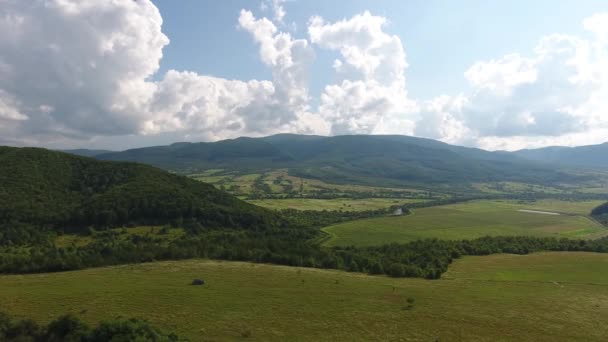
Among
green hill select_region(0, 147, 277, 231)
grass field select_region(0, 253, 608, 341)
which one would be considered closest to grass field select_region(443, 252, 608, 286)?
grass field select_region(0, 253, 608, 341)

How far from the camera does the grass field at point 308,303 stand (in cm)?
5638

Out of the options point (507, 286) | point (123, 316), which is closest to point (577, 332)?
point (507, 286)

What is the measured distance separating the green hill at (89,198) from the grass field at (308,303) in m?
76.3

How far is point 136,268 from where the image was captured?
85688mm

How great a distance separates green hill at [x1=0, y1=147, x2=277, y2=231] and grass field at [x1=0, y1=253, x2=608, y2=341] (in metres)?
76.3

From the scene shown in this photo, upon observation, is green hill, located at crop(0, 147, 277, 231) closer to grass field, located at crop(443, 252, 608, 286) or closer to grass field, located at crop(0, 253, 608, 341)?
grass field, located at crop(0, 253, 608, 341)

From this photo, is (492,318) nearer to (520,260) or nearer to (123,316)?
(123,316)

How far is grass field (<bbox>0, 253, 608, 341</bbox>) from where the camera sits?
56.4 metres

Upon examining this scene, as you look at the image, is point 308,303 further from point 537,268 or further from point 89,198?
point 89,198

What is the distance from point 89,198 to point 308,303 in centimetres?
14684

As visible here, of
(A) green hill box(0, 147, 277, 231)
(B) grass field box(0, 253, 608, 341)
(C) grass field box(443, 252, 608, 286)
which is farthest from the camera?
(A) green hill box(0, 147, 277, 231)

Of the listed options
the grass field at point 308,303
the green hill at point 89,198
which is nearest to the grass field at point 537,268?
the grass field at point 308,303

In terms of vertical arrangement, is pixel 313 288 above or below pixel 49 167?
below

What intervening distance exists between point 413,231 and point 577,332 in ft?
429
